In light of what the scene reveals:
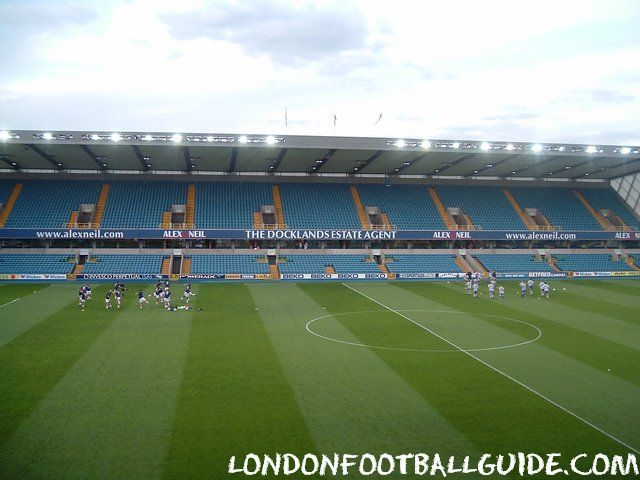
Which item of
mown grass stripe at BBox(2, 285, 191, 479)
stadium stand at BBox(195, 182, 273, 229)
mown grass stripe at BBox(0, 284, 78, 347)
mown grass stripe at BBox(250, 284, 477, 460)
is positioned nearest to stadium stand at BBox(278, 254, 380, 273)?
stadium stand at BBox(195, 182, 273, 229)

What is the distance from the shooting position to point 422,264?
47.7 m

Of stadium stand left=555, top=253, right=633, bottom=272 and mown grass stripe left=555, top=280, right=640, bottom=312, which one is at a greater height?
stadium stand left=555, top=253, right=633, bottom=272

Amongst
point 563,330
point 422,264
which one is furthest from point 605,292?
point 563,330

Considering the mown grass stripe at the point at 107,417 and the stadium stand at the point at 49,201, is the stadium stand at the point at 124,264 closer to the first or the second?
the stadium stand at the point at 49,201

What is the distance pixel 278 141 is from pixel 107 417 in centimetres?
3153

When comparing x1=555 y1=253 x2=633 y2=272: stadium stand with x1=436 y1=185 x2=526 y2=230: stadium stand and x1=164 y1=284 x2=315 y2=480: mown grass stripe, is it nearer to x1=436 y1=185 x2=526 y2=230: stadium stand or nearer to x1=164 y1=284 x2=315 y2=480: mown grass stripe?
x1=436 y1=185 x2=526 y2=230: stadium stand

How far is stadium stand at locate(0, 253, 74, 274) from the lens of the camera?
137 ft

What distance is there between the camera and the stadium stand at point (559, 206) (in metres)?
54.3

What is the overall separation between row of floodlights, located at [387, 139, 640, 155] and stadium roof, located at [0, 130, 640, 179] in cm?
8

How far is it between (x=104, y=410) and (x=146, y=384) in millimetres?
2199

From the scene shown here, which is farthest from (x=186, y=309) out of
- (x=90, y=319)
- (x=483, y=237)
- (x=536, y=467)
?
(x=483, y=237)

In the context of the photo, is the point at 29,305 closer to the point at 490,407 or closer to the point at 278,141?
the point at 278,141

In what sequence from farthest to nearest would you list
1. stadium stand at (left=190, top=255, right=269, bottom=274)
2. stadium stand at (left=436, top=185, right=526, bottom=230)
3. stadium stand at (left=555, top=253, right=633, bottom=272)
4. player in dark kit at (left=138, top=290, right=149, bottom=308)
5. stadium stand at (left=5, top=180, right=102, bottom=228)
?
stadium stand at (left=436, top=185, right=526, bottom=230) → stadium stand at (left=555, top=253, right=633, bottom=272) → stadium stand at (left=5, top=180, right=102, bottom=228) → stadium stand at (left=190, top=255, right=269, bottom=274) → player in dark kit at (left=138, top=290, right=149, bottom=308)

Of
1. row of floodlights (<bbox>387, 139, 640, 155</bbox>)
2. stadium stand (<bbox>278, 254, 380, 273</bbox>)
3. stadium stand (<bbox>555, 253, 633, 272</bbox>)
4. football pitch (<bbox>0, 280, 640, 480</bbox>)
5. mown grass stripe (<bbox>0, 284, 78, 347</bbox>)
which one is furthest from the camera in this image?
stadium stand (<bbox>555, 253, 633, 272</bbox>)
